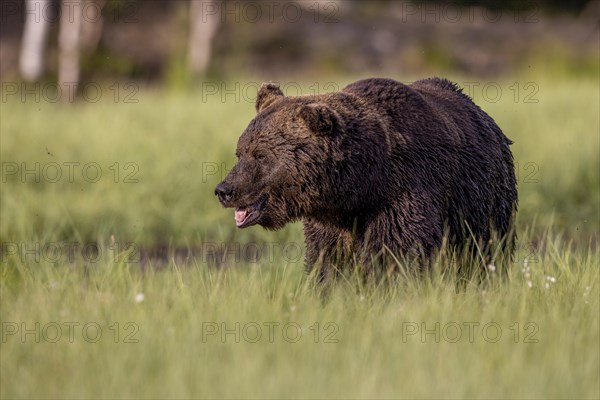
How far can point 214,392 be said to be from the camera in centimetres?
378

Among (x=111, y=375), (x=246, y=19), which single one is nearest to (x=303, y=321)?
(x=111, y=375)

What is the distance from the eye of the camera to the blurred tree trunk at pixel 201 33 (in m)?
17.1

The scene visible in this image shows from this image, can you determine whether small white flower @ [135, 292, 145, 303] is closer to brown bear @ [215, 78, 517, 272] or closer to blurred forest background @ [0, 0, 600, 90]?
brown bear @ [215, 78, 517, 272]

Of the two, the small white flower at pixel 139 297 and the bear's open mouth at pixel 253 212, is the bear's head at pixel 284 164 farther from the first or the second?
the small white flower at pixel 139 297

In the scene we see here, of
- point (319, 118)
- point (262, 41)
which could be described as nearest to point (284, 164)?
point (319, 118)

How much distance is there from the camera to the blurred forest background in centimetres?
1634

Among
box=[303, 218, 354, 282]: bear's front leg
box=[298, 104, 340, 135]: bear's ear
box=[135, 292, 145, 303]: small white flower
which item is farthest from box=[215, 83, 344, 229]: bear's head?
box=[135, 292, 145, 303]: small white flower

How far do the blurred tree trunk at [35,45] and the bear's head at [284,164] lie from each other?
1125 cm

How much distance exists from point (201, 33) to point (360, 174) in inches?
493

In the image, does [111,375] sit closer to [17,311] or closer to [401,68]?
[17,311]

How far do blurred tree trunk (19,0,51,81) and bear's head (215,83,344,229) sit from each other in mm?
11253

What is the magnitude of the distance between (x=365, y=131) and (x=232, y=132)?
215 inches

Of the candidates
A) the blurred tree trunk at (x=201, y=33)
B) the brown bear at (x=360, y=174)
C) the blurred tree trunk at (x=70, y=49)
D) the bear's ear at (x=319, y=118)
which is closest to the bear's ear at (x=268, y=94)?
the brown bear at (x=360, y=174)

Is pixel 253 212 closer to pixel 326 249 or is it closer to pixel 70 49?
pixel 326 249
